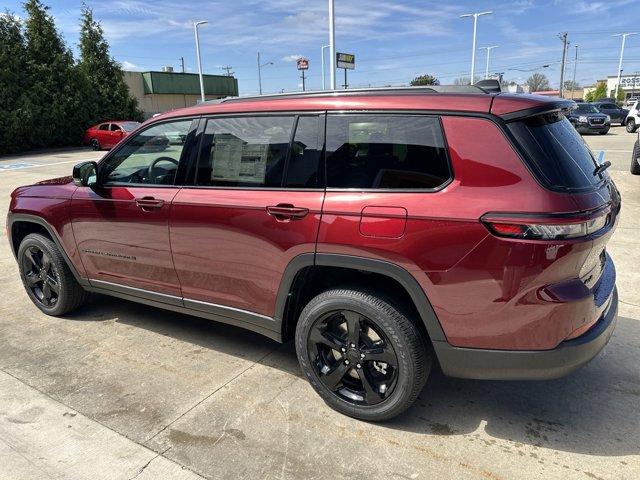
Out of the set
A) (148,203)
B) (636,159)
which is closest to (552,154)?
(148,203)

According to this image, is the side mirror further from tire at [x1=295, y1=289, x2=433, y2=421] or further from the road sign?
the road sign

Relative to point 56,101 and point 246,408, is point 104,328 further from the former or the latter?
point 56,101

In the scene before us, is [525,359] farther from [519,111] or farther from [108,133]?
[108,133]

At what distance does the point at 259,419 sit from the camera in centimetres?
281

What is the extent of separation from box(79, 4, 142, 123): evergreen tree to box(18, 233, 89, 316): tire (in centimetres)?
2808

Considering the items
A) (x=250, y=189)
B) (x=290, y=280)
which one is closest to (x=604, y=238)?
(x=290, y=280)

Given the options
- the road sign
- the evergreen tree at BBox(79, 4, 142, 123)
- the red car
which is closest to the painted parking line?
the red car

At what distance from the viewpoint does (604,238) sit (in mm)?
2357

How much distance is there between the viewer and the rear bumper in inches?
→ 89.7

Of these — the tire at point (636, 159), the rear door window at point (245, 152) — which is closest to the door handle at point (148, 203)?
the rear door window at point (245, 152)

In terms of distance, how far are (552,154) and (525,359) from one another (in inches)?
38.7

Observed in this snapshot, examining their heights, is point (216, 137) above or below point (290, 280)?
above

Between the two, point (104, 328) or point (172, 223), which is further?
point (104, 328)

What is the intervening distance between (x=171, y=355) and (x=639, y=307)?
3851 millimetres
